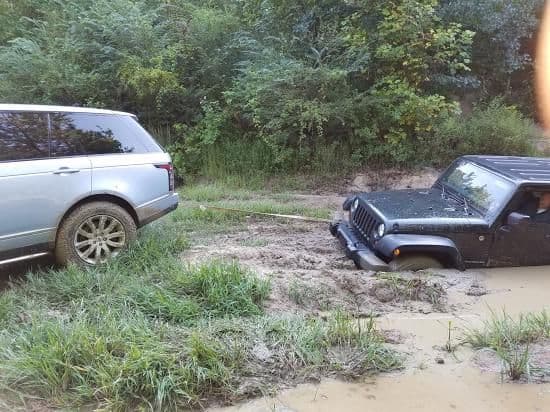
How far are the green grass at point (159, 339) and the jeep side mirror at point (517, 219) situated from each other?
2378 millimetres

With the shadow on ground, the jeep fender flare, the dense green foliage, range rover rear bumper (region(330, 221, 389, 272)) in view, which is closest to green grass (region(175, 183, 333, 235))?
the dense green foliage

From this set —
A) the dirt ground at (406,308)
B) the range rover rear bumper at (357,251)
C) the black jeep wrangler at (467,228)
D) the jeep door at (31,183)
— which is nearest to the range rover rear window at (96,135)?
the jeep door at (31,183)

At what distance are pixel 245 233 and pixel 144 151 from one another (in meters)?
1.89

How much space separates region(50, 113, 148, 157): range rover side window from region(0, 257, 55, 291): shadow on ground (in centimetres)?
120

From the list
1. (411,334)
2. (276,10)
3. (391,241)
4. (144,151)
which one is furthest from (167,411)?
(276,10)

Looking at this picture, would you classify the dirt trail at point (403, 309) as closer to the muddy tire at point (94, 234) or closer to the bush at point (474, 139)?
the muddy tire at point (94, 234)

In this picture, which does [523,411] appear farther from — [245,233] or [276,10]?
[276,10]

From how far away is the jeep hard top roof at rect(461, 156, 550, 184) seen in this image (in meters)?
5.77

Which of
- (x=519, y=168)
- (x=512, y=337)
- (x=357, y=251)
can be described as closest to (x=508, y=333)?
(x=512, y=337)

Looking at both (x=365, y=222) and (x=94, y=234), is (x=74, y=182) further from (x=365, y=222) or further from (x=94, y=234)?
(x=365, y=222)

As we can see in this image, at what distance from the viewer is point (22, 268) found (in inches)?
221

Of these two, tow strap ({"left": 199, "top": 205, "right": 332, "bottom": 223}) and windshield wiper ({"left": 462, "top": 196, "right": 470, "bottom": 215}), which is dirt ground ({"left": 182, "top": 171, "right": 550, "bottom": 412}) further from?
windshield wiper ({"left": 462, "top": 196, "right": 470, "bottom": 215})

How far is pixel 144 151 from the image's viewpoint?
5.96m

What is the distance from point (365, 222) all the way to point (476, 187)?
136 cm
